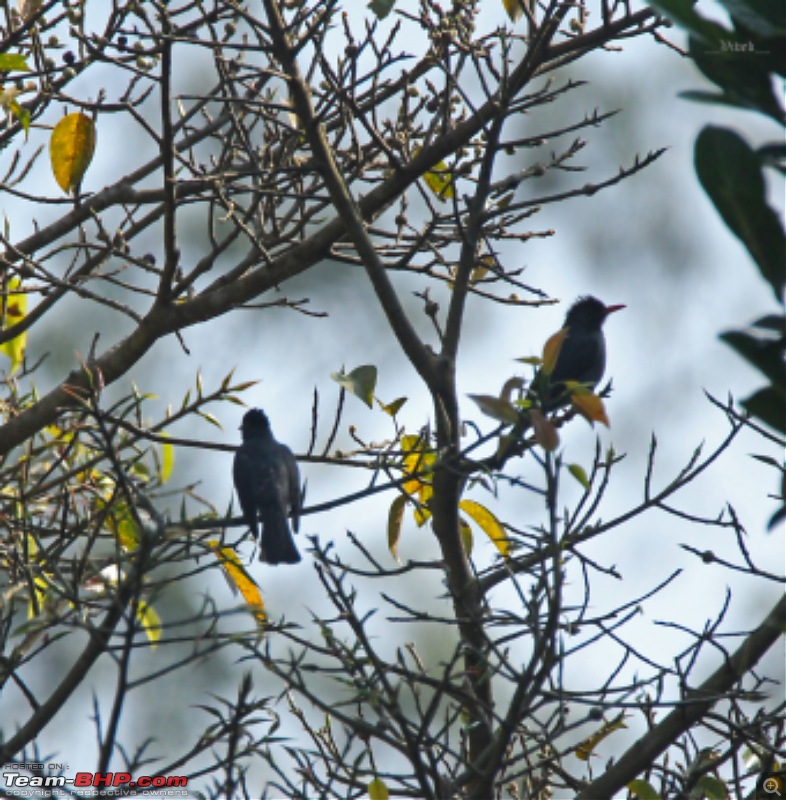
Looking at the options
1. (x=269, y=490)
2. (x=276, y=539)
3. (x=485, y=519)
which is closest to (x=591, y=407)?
(x=485, y=519)

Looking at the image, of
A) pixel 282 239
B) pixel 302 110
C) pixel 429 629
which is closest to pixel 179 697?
pixel 429 629

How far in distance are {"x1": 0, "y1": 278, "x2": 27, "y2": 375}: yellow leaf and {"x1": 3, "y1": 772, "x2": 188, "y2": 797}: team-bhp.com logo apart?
6.38ft

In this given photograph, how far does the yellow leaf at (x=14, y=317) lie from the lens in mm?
4641

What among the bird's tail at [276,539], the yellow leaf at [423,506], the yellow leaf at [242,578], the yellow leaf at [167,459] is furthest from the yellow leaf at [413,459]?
the bird's tail at [276,539]

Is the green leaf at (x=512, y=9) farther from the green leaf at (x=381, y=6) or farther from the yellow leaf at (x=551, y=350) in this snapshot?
the yellow leaf at (x=551, y=350)

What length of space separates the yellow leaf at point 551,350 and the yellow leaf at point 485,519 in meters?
1.45

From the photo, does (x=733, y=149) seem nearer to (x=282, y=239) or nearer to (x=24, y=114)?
(x=24, y=114)

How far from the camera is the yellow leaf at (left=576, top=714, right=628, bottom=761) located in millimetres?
3469

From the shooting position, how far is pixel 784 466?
319 cm

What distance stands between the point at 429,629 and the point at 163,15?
13.3m

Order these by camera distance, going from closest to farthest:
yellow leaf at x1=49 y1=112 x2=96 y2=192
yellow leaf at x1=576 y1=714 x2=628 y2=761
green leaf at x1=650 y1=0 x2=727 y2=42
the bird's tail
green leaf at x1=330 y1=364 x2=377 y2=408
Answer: green leaf at x1=650 y1=0 x2=727 y2=42, yellow leaf at x1=576 y1=714 x2=628 y2=761, green leaf at x1=330 y1=364 x2=377 y2=408, yellow leaf at x1=49 y1=112 x2=96 y2=192, the bird's tail

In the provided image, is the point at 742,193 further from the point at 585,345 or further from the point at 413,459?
the point at 585,345

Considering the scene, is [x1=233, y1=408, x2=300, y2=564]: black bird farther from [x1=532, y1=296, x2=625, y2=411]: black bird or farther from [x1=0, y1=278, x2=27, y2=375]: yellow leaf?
[x1=532, y1=296, x2=625, y2=411]: black bird

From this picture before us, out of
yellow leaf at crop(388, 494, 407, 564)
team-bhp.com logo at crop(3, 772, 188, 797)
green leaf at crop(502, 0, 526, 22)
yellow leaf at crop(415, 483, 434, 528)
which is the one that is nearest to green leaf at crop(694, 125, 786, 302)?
team-bhp.com logo at crop(3, 772, 188, 797)
